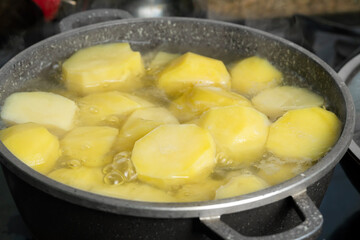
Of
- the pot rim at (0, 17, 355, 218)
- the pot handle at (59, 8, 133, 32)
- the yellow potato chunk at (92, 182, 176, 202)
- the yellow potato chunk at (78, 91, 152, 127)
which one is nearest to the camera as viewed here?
the pot rim at (0, 17, 355, 218)

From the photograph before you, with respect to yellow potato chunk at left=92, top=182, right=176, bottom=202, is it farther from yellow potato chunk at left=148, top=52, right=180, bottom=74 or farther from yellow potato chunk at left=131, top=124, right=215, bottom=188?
yellow potato chunk at left=148, top=52, right=180, bottom=74

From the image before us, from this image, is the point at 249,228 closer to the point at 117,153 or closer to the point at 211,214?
the point at 211,214

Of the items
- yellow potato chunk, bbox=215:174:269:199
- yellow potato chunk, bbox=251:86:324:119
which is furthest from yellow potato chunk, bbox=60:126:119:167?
yellow potato chunk, bbox=251:86:324:119

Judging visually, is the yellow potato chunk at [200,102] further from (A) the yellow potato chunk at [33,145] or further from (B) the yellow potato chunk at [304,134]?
→ (A) the yellow potato chunk at [33,145]

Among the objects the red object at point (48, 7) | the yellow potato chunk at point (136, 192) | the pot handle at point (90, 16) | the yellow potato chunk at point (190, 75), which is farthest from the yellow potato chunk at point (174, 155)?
the red object at point (48, 7)

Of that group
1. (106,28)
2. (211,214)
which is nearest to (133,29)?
(106,28)

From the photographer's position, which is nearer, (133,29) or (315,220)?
(315,220)
